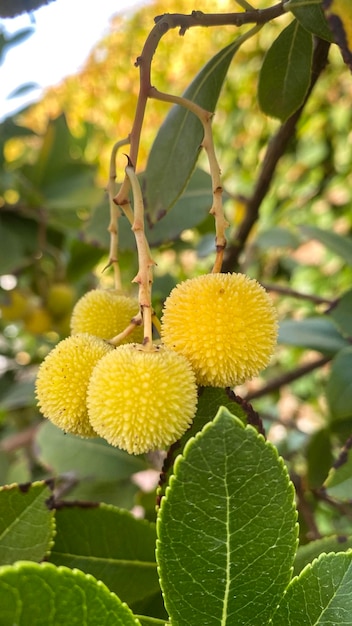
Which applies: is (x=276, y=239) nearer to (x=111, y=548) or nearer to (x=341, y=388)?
(x=341, y=388)

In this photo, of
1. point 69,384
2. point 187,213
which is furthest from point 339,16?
point 187,213

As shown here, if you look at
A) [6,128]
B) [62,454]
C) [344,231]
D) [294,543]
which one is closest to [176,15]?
[294,543]

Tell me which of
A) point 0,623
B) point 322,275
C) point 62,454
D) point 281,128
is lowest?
point 0,623

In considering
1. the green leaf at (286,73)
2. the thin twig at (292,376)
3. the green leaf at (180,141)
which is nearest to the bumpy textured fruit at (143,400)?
the green leaf at (180,141)

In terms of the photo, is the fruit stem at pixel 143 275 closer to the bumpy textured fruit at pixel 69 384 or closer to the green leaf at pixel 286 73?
the bumpy textured fruit at pixel 69 384

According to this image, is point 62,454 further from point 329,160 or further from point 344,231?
point 329,160

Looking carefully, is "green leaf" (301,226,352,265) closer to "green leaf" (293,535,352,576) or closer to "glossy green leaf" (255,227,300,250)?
"glossy green leaf" (255,227,300,250)

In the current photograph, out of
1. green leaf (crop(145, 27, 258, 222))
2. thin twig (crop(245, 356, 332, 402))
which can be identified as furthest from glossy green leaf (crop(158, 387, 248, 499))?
thin twig (crop(245, 356, 332, 402))
